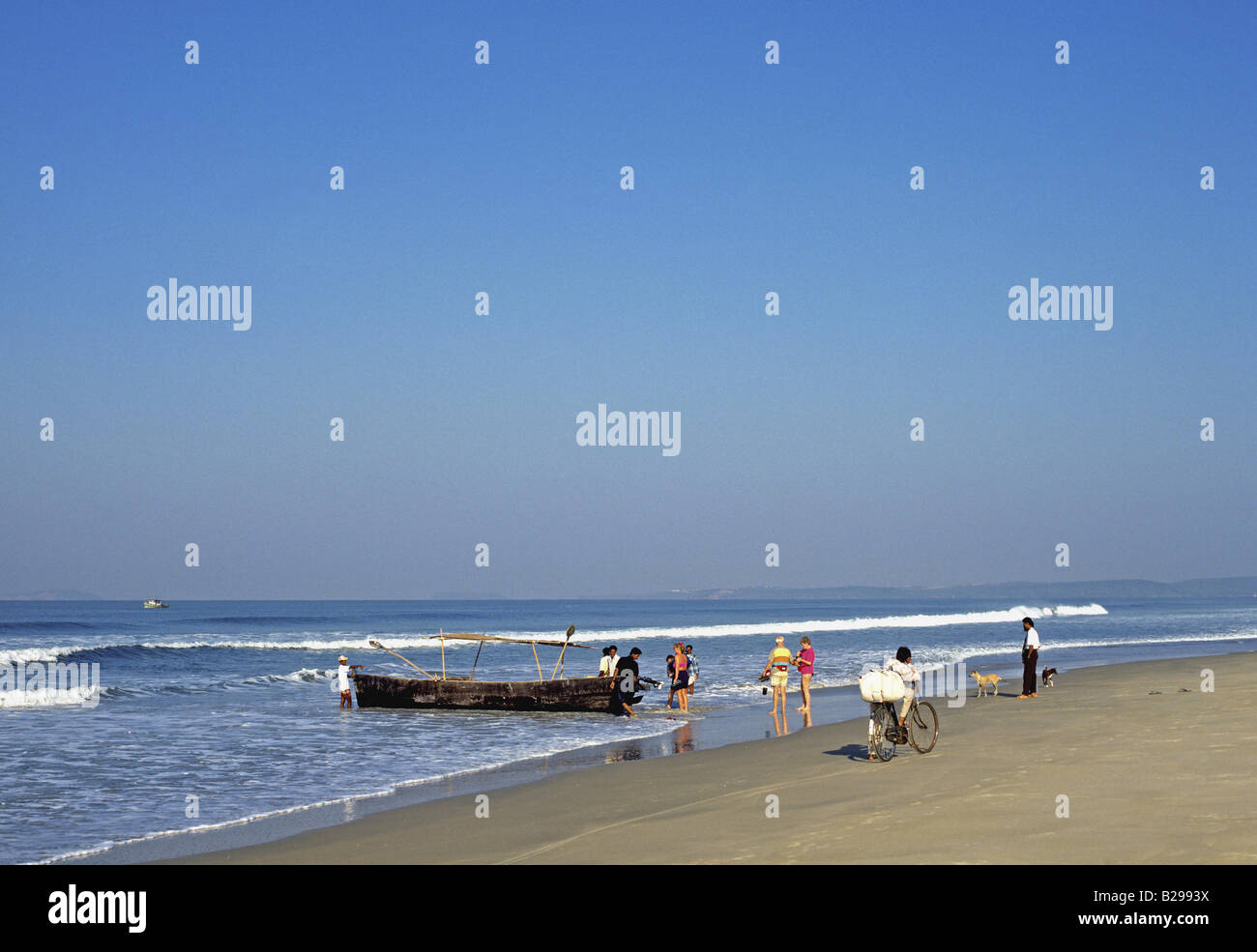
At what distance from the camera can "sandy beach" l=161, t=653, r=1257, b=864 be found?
917 cm

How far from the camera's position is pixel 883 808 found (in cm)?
1118

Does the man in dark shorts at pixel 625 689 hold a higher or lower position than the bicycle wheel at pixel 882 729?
lower

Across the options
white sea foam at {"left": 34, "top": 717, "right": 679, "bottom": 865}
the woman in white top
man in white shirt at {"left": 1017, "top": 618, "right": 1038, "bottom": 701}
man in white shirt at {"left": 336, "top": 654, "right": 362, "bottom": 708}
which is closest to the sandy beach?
white sea foam at {"left": 34, "top": 717, "right": 679, "bottom": 865}

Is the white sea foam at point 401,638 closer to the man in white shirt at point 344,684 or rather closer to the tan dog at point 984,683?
the man in white shirt at point 344,684

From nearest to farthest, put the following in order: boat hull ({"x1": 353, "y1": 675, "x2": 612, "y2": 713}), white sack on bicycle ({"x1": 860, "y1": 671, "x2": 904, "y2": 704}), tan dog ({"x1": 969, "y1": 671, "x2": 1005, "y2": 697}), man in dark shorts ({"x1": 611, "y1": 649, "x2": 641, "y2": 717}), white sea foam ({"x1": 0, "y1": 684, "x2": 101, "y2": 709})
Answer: white sack on bicycle ({"x1": 860, "y1": 671, "x2": 904, "y2": 704})
tan dog ({"x1": 969, "y1": 671, "x2": 1005, "y2": 697})
man in dark shorts ({"x1": 611, "y1": 649, "x2": 641, "y2": 717})
boat hull ({"x1": 353, "y1": 675, "x2": 612, "y2": 713})
white sea foam ({"x1": 0, "y1": 684, "x2": 101, "y2": 709})

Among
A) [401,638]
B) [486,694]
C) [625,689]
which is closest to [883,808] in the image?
[625,689]

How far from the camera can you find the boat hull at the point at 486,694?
26.1 metres

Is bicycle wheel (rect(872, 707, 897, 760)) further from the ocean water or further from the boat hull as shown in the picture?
the boat hull

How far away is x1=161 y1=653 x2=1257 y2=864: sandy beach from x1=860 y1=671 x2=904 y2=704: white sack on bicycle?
0.97 metres

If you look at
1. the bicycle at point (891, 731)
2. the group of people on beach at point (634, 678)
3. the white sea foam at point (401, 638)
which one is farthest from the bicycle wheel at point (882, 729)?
the white sea foam at point (401, 638)

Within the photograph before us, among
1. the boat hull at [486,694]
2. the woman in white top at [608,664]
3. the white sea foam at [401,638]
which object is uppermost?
the woman in white top at [608,664]

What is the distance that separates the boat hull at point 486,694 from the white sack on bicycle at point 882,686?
12.2 metres
